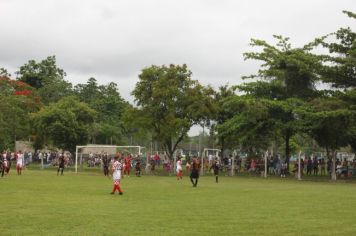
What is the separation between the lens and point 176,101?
1934 inches

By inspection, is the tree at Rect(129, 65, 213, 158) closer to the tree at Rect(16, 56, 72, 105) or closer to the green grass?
the green grass

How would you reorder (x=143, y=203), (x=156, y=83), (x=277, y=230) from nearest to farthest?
(x=277, y=230), (x=143, y=203), (x=156, y=83)

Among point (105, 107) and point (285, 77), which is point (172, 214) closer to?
point (285, 77)

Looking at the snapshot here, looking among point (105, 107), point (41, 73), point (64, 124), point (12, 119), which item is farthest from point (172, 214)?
point (41, 73)

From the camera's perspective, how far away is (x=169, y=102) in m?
48.4

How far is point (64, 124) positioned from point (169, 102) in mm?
11852

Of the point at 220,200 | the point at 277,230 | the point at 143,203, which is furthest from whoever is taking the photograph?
the point at 220,200

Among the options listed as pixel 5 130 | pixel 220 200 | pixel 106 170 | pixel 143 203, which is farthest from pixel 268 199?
pixel 5 130

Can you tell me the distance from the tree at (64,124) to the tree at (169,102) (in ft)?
25.3

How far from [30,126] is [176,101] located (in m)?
18.3

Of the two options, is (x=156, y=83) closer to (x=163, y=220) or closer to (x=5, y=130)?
(x=5, y=130)

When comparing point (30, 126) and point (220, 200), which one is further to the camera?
point (30, 126)

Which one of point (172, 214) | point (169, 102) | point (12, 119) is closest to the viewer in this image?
point (172, 214)

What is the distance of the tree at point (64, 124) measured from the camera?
54350 millimetres
